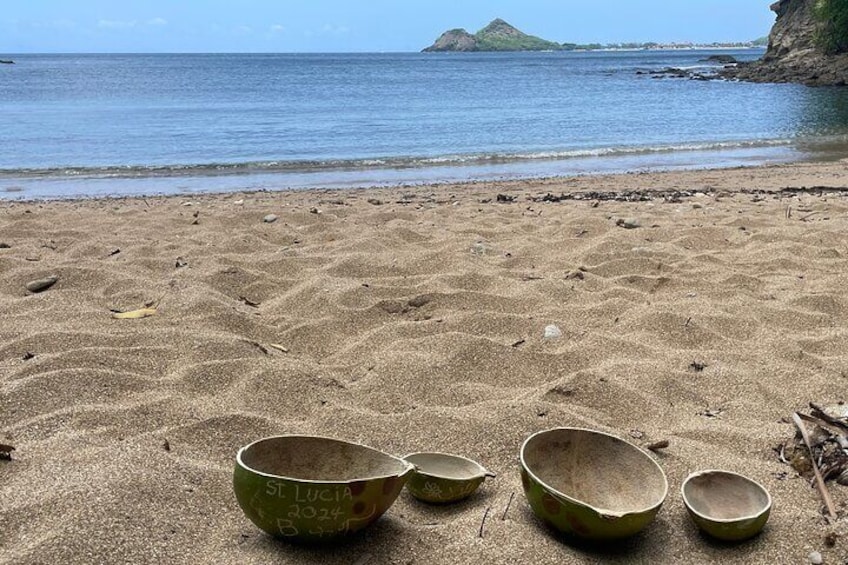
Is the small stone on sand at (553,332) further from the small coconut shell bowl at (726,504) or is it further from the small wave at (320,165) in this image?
the small wave at (320,165)

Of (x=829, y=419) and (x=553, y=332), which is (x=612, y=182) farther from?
(x=829, y=419)

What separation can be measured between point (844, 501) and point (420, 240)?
11.9ft

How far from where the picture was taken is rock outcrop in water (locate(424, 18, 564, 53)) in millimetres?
163000

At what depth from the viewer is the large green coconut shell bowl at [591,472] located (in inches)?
77.0

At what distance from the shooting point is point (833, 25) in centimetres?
4056

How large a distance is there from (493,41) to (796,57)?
423 ft

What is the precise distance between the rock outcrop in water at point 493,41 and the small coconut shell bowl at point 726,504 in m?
169

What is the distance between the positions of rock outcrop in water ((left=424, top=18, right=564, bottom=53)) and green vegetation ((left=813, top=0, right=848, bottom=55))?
416 ft

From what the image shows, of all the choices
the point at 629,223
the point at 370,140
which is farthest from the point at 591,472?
the point at 370,140

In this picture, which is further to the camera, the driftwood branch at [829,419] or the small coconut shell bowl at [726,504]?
the driftwood branch at [829,419]

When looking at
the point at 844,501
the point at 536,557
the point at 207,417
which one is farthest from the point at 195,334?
the point at 844,501

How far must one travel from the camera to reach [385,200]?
8008 mm

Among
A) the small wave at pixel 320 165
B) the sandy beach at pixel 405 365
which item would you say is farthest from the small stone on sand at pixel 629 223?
the small wave at pixel 320 165

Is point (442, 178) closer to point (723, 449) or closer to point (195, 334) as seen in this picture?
point (195, 334)
